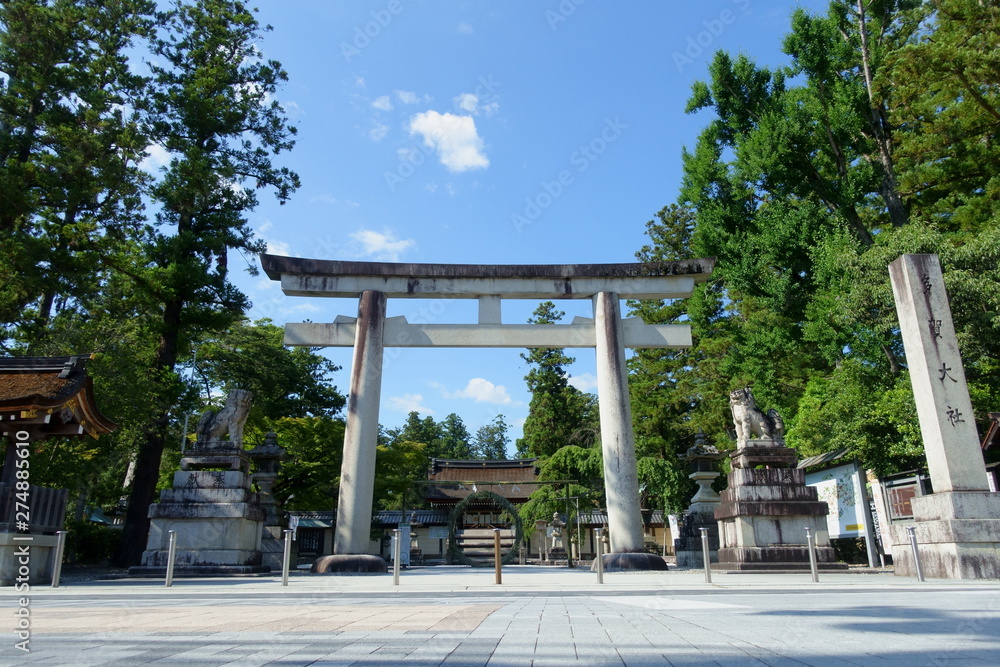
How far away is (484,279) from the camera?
41.3 ft

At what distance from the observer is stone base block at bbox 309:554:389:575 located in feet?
34.4

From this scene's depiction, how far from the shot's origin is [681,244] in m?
27.7

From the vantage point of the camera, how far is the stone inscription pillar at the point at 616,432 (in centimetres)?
1075

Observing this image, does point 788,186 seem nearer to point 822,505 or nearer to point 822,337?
point 822,337

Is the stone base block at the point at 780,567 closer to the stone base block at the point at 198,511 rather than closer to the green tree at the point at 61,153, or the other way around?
the stone base block at the point at 198,511

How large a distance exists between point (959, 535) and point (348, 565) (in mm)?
9243

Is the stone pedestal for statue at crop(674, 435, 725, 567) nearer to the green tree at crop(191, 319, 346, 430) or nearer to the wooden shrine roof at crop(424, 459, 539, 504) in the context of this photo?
the green tree at crop(191, 319, 346, 430)

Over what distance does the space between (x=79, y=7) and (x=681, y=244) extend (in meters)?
23.3

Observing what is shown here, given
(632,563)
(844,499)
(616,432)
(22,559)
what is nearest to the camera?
(22,559)

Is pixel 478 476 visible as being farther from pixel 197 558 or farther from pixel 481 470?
pixel 197 558

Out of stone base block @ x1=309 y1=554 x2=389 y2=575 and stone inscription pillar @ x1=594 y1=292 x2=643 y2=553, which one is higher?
stone inscription pillar @ x1=594 y1=292 x2=643 y2=553

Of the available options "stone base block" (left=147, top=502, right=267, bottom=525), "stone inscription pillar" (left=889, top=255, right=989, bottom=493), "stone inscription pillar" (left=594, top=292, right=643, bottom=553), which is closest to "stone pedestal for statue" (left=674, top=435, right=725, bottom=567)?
"stone inscription pillar" (left=594, top=292, right=643, bottom=553)

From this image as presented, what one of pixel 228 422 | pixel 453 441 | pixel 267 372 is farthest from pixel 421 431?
pixel 228 422

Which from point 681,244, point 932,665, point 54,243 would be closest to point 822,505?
point 932,665
